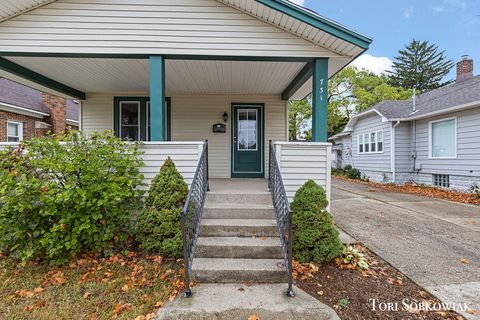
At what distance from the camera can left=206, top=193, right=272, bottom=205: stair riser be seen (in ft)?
14.5

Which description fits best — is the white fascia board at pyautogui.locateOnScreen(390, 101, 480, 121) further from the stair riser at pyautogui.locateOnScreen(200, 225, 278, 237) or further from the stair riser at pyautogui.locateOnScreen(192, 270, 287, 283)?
the stair riser at pyautogui.locateOnScreen(192, 270, 287, 283)

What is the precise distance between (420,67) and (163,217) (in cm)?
3832

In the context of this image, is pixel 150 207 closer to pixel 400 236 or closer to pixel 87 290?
pixel 87 290

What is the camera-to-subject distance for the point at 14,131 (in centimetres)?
1045

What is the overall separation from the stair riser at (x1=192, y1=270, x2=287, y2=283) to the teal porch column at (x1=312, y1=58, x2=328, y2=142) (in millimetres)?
2502

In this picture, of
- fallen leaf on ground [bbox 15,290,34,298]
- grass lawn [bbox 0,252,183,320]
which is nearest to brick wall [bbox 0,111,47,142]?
grass lawn [bbox 0,252,183,320]

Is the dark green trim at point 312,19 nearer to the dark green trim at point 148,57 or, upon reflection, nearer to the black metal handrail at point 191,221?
the dark green trim at point 148,57

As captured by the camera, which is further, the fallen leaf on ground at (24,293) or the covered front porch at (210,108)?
the covered front porch at (210,108)

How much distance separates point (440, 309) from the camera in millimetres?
2592

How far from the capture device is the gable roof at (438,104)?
8820 mm

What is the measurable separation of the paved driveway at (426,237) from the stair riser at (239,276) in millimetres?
1716

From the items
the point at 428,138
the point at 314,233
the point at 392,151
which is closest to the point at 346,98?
the point at 392,151

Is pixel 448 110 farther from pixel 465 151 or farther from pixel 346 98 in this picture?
pixel 346 98

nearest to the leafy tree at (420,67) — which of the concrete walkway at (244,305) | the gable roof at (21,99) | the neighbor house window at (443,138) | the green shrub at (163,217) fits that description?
the neighbor house window at (443,138)
